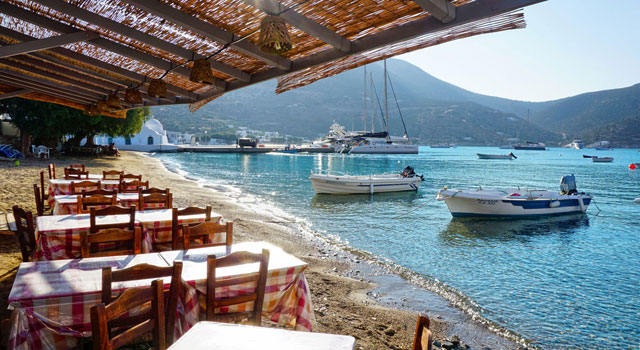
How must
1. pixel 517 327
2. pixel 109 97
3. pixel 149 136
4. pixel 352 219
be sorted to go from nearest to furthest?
1. pixel 517 327
2. pixel 109 97
3. pixel 352 219
4. pixel 149 136

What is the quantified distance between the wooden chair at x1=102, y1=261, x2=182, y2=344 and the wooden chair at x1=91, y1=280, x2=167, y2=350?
11cm

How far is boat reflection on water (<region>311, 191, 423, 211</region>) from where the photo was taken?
61.8 feet

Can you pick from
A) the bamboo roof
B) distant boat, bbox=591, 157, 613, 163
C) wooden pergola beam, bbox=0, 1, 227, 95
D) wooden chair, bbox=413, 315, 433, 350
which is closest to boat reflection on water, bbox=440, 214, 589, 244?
the bamboo roof

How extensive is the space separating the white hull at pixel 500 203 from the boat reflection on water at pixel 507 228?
12.7 inches

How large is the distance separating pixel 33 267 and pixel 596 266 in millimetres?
12597

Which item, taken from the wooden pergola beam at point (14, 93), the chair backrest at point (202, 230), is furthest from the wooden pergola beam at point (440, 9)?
the wooden pergola beam at point (14, 93)

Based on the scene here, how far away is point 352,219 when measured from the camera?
15.2m

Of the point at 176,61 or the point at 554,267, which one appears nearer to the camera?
the point at 176,61

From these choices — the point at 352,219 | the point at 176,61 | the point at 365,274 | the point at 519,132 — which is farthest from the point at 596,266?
the point at 519,132

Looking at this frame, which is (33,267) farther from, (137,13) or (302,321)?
(137,13)

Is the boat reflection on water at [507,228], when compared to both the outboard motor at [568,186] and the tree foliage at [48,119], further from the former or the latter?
the tree foliage at [48,119]

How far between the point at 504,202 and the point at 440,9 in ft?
50.1

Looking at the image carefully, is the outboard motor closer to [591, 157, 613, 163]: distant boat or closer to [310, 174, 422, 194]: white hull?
[310, 174, 422, 194]: white hull

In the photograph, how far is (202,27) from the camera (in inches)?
145
